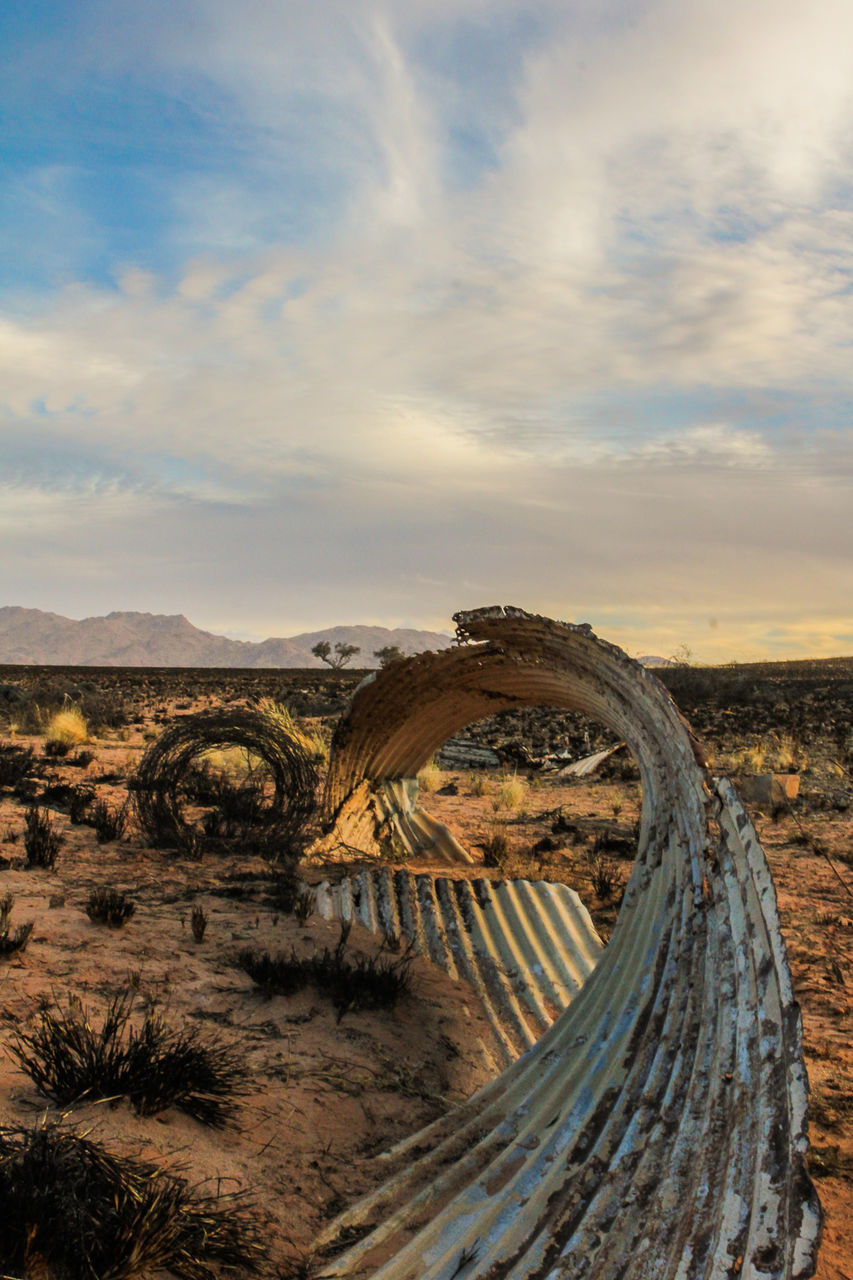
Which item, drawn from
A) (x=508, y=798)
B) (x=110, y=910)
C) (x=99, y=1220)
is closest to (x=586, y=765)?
(x=508, y=798)

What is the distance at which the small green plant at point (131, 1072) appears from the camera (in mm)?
3891

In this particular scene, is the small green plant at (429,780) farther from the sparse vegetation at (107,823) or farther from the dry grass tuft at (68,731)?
the dry grass tuft at (68,731)

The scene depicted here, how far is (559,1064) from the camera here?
4.43m

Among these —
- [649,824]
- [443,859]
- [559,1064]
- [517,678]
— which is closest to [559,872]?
[443,859]

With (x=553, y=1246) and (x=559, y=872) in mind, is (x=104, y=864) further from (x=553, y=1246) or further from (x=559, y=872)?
(x=553, y=1246)

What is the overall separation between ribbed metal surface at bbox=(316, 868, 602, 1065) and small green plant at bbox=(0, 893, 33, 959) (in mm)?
2520

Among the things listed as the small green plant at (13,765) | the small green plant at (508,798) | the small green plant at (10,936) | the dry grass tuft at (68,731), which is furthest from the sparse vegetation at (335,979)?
the dry grass tuft at (68,731)

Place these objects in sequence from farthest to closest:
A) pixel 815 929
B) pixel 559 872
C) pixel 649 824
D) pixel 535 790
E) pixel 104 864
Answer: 1. pixel 535 790
2. pixel 559 872
3. pixel 104 864
4. pixel 815 929
5. pixel 649 824

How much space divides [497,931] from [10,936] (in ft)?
11.8

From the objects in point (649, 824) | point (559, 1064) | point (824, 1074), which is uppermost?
point (649, 824)

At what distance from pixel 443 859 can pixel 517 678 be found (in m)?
2.80

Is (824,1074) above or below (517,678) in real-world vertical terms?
below

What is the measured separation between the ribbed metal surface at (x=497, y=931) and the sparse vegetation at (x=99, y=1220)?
255cm

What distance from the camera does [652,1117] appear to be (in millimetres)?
3604
